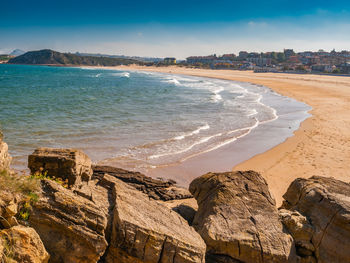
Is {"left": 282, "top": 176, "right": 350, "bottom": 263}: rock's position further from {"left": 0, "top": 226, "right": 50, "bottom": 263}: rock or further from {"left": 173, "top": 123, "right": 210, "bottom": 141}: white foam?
{"left": 173, "top": 123, "right": 210, "bottom": 141}: white foam

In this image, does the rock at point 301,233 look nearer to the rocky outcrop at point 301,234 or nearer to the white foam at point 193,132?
the rocky outcrop at point 301,234

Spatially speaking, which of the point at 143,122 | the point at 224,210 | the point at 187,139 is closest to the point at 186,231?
the point at 224,210

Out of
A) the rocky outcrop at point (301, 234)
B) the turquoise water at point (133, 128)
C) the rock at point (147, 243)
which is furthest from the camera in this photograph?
the turquoise water at point (133, 128)

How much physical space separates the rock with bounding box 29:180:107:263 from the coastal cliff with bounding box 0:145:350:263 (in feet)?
0.04

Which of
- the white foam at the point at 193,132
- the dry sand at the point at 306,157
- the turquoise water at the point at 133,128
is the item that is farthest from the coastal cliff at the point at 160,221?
the white foam at the point at 193,132

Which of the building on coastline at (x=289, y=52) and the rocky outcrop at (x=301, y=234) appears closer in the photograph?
the rocky outcrop at (x=301, y=234)

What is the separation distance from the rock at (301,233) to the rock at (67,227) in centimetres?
357

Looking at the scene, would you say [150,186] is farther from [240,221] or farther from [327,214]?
[327,214]

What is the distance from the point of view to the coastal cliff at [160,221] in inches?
161

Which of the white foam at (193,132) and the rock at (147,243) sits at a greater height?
the rock at (147,243)

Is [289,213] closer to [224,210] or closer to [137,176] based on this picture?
[224,210]

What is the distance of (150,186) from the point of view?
9.15 meters

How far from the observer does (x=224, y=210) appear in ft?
19.0

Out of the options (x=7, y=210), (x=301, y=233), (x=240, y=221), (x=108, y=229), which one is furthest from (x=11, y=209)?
(x=301, y=233)
